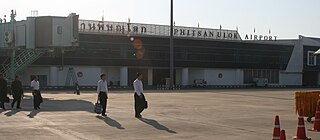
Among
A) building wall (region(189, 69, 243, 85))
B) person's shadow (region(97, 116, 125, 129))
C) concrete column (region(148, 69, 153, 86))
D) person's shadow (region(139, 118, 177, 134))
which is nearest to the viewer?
person's shadow (region(139, 118, 177, 134))

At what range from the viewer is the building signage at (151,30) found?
72.1m

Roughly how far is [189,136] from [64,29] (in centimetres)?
2893

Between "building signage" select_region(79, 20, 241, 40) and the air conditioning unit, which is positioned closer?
the air conditioning unit

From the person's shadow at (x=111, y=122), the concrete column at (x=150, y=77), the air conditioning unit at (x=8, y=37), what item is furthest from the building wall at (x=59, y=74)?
the person's shadow at (x=111, y=122)

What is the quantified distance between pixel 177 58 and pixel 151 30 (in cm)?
603

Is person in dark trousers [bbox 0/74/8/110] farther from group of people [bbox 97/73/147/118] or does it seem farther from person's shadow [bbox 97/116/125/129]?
person's shadow [bbox 97/116/125/129]

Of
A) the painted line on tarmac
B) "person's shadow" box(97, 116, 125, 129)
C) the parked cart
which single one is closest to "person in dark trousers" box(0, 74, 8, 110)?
the painted line on tarmac

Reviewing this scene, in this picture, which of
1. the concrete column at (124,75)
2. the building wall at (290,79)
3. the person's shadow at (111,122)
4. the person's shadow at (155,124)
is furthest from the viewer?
the building wall at (290,79)

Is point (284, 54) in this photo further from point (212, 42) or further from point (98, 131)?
point (98, 131)

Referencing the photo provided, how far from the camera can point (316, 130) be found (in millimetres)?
14859

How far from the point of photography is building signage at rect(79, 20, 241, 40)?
7206 centimetres

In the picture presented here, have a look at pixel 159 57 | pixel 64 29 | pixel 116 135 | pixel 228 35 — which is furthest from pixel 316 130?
pixel 228 35

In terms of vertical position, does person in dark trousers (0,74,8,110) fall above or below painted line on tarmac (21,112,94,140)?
above

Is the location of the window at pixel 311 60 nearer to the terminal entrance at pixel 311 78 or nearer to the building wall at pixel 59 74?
the terminal entrance at pixel 311 78
